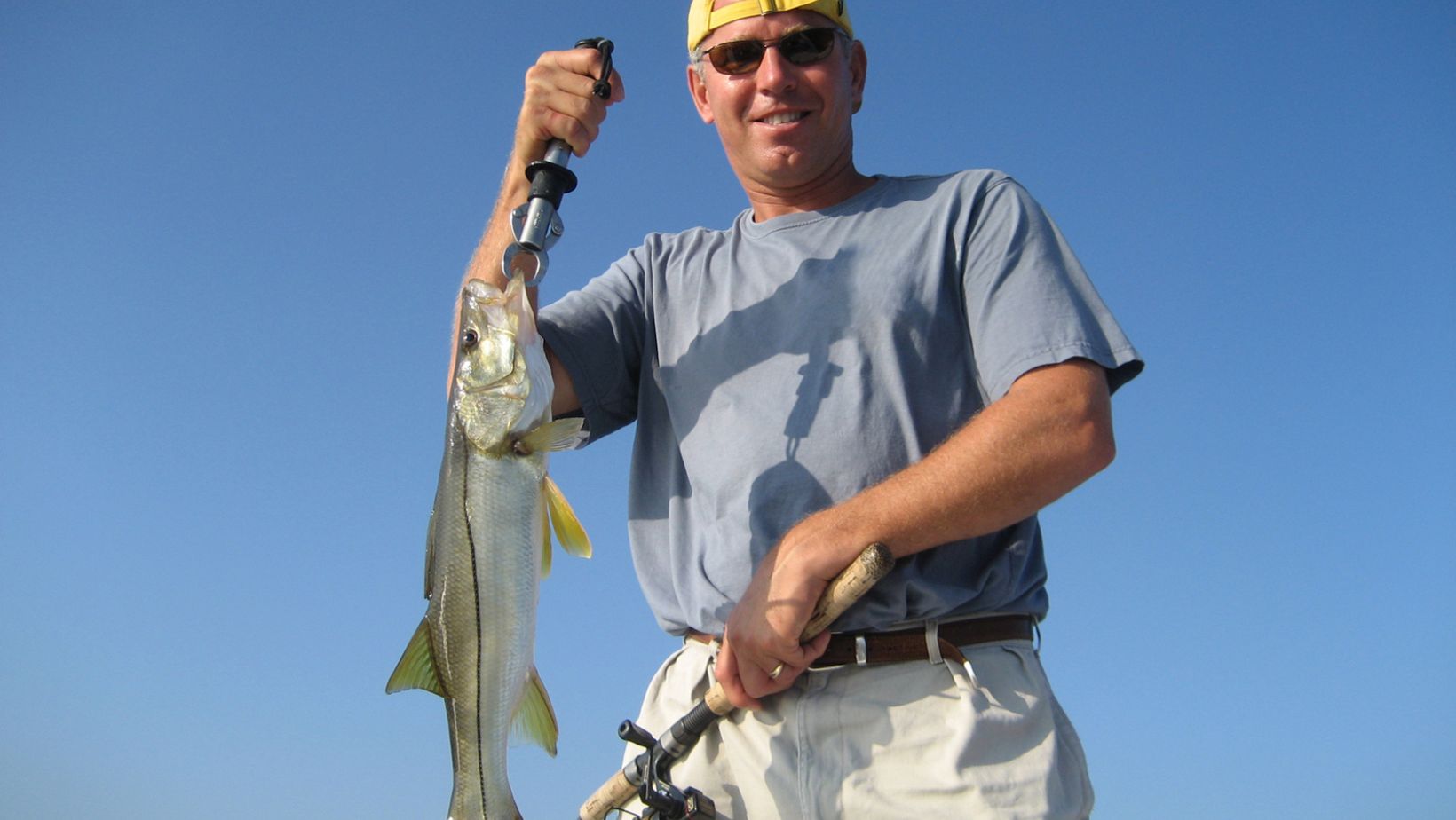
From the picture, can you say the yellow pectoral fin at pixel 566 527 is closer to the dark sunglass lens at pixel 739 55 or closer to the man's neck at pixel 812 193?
the man's neck at pixel 812 193

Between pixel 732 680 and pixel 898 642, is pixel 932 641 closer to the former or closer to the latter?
pixel 898 642

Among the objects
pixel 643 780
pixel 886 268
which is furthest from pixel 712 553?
pixel 886 268

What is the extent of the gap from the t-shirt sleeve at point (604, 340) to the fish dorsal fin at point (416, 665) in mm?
1129

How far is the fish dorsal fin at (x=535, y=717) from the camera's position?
3557mm

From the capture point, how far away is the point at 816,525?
343 centimetres

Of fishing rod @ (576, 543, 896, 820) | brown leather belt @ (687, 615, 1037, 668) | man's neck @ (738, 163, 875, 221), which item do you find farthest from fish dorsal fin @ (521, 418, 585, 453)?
Answer: man's neck @ (738, 163, 875, 221)

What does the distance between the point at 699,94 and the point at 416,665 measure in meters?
2.51

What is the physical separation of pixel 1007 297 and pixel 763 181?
4.13 ft

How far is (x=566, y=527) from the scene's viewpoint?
3.64 m

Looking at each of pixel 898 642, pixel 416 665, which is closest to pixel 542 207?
pixel 416 665

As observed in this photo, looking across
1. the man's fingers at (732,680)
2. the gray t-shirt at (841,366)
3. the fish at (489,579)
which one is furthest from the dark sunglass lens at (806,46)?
the man's fingers at (732,680)

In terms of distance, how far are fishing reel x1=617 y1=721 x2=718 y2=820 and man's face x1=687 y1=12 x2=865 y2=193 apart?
204 cm

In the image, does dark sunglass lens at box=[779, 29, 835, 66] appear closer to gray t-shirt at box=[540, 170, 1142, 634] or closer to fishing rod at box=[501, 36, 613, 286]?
gray t-shirt at box=[540, 170, 1142, 634]

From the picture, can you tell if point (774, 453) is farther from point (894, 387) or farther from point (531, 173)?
point (531, 173)
